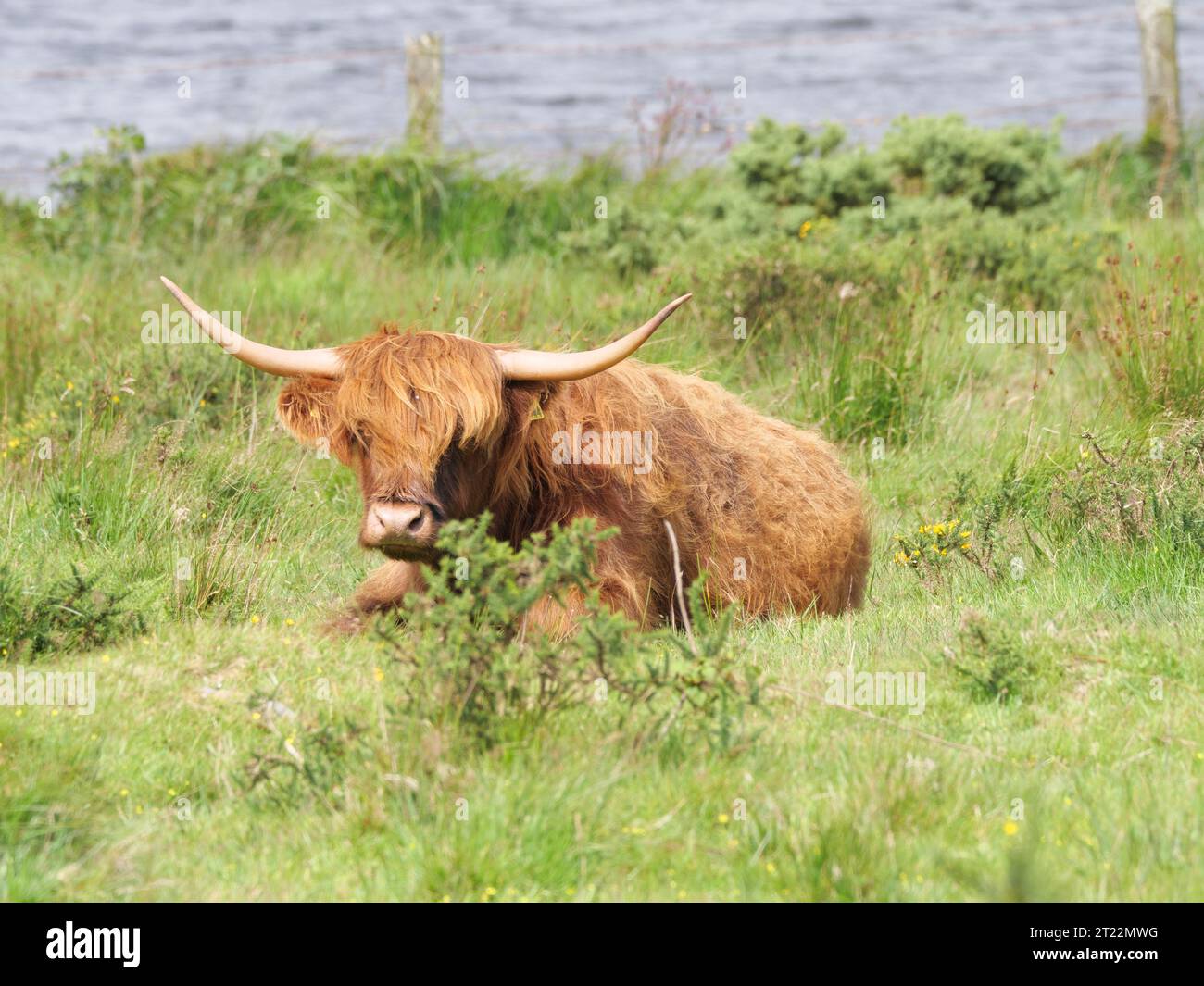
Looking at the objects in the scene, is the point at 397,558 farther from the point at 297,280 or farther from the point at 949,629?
the point at 297,280

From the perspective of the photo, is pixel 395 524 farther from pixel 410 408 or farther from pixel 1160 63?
pixel 1160 63

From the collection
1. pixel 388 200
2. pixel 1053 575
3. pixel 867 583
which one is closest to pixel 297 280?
pixel 388 200

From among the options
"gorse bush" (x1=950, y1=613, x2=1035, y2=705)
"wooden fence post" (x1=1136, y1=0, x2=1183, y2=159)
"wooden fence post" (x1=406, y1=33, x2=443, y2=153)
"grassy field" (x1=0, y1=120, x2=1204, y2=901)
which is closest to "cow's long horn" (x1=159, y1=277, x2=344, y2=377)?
"grassy field" (x1=0, y1=120, x2=1204, y2=901)

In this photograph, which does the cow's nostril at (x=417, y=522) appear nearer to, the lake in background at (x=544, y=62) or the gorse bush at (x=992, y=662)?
the gorse bush at (x=992, y=662)

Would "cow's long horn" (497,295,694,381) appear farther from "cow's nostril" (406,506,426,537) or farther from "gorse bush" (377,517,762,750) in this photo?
"gorse bush" (377,517,762,750)

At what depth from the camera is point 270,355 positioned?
5.48 m

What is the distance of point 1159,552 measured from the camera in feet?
18.5

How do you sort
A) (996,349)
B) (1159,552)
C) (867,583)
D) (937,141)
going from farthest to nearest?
(937,141)
(996,349)
(867,583)
(1159,552)

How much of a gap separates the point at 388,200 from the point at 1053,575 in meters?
6.46

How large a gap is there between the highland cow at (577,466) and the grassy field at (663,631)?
301 mm

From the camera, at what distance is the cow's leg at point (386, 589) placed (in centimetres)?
553

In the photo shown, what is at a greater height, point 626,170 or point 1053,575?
point 626,170

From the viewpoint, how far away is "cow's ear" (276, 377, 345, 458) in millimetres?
5324

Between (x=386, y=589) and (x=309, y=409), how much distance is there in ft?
2.21
